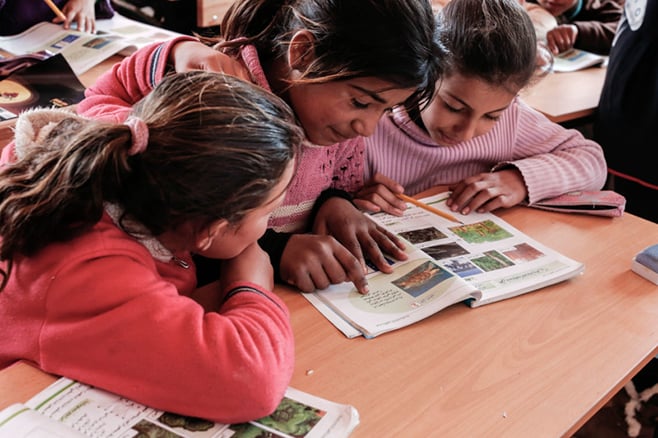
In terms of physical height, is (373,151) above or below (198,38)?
below

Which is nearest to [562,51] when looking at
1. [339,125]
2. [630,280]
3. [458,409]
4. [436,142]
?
[436,142]

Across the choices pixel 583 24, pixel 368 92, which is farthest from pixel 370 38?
pixel 583 24

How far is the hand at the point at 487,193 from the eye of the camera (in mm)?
1341

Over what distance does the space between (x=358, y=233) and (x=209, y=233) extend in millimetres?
401

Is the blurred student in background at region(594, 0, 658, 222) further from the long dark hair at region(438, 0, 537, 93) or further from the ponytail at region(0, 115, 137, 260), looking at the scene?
the ponytail at region(0, 115, 137, 260)

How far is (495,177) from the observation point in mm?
1396

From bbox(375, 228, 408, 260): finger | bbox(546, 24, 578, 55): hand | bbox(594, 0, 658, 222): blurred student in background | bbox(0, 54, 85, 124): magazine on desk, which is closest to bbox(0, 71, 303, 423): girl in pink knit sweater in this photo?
bbox(375, 228, 408, 260): finger

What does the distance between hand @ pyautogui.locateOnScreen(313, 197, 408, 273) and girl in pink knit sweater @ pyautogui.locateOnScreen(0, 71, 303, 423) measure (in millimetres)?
336

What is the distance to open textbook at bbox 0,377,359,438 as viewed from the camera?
67 centimetres

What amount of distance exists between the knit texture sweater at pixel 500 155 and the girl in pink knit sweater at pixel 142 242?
703 mm

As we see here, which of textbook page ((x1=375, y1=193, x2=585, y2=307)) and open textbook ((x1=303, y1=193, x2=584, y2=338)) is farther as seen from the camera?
textbook page ((x1=375, y1=193, x2=585, y2=307))

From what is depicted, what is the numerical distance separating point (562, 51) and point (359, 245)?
175cm

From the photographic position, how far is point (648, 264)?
3.79ft

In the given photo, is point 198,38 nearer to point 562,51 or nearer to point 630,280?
point 630,280
